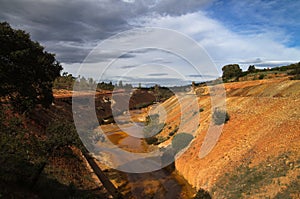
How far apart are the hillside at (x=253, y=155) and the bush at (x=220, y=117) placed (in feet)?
2.06

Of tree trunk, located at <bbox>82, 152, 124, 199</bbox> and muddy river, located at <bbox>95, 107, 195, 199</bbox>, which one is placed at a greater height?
tree trunk, located at <bbox>82, 152, 124, 199</bbox>

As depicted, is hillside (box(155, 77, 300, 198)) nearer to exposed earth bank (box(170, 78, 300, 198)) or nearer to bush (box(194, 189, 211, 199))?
exposed earth bank (box(170, 78, 300, 198))

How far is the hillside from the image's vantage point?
15.8 meters

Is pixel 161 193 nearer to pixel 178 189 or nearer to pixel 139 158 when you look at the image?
pixel 178 189

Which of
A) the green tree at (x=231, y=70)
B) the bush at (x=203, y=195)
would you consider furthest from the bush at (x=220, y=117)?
the green tree at (x=231, y=70)

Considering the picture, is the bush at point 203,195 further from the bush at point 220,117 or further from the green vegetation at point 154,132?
the green vegetation at point 154,132

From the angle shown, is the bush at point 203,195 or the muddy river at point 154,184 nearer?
the bush at point 203,195

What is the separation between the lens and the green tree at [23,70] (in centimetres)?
1134

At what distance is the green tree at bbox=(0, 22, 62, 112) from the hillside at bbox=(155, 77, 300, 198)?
13.6 meters

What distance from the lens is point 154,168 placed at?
26844mm

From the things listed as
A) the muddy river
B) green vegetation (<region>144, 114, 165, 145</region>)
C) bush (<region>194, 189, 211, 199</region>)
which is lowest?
the muddy river

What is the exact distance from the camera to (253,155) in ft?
64.4

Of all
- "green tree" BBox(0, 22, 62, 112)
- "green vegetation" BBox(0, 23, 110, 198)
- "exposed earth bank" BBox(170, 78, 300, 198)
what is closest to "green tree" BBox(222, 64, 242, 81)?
"exposed earth bank" BBox(170, 78, 300, 198)

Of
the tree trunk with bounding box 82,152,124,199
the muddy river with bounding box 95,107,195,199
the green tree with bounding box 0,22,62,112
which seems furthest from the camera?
the muddy river with bounding box 95,107,195,199
